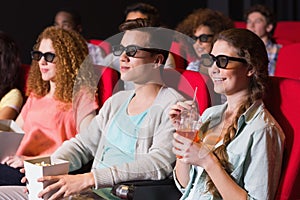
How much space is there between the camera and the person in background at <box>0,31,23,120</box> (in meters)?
3.45

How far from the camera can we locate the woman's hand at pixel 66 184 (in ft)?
7.82

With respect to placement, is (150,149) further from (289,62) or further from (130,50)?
(289,62)

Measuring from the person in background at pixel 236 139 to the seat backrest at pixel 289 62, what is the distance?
60.9 inches

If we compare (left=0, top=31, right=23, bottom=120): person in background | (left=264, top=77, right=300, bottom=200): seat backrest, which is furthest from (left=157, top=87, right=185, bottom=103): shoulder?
(left=0, top=31, right=23, bottom=120): person in background

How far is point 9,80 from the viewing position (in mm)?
3553

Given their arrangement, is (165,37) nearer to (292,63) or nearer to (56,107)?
(56,107)

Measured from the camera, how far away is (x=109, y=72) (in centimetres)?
306

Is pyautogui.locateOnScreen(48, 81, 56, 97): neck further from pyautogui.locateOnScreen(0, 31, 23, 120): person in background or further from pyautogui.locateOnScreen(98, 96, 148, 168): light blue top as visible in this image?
pyautogui.locateOnScreen(98, 96, 148, 168): light blue top

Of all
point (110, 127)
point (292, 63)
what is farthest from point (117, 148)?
point (292, 63)

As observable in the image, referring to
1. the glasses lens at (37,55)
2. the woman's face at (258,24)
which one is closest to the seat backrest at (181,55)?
the glasses lens at (37,55)

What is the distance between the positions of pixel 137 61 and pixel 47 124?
730 mm

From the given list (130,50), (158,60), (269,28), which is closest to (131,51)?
(130,50)

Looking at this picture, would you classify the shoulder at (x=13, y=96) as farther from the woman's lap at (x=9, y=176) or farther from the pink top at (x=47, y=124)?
the woman's lap at (x=9, y=176)

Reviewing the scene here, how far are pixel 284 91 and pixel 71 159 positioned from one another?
89cm
